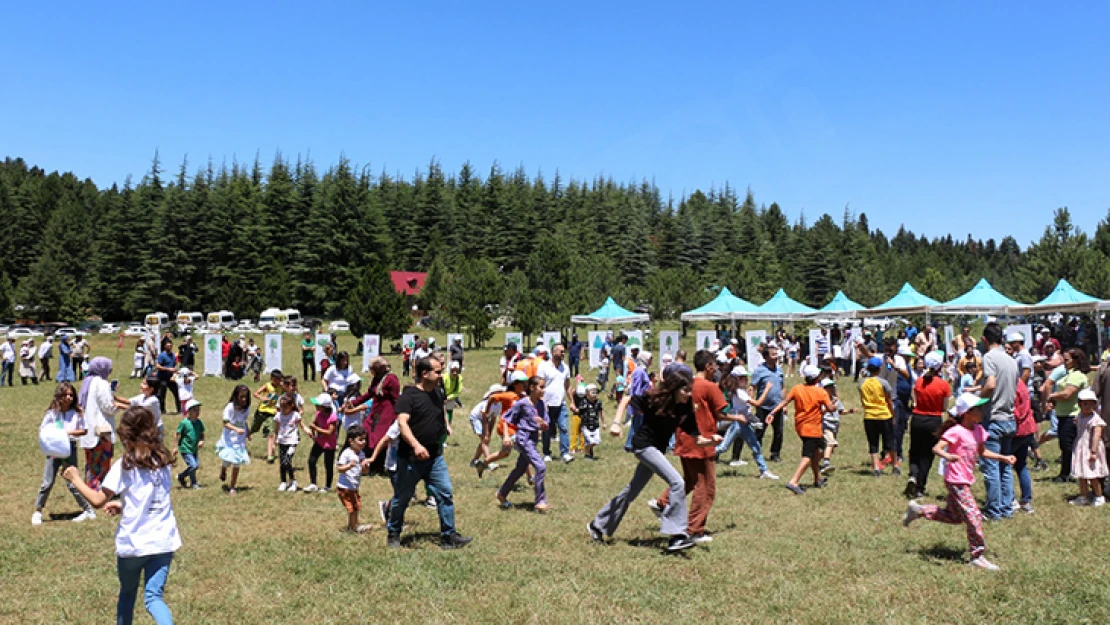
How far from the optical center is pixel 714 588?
18.7ft

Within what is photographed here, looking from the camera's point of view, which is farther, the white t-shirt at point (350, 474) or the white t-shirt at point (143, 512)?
the white t-shirt at point (350, 474)

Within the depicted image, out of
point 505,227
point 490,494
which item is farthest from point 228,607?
point 505,227

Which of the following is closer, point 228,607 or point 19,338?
point 228,607

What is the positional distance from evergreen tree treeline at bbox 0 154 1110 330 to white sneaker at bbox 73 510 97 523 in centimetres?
3577

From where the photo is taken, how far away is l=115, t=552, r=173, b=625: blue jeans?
4.21 metres

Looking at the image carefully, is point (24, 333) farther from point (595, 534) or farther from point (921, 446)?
point (921, 446)

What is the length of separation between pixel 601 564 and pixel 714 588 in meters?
0.98

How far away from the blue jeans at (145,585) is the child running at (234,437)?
5619 millimetres

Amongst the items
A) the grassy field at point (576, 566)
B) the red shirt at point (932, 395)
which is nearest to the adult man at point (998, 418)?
the grassy field at point (576, 566)

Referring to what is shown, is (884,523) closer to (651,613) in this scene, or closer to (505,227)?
(651,613)

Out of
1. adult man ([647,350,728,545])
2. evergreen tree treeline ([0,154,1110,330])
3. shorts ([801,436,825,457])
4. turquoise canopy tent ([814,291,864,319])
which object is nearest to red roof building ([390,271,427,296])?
evergreen tree treeline ([0,154,1110,330])

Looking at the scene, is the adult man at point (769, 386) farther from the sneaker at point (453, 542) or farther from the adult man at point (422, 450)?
the adult man at point (422, 450)

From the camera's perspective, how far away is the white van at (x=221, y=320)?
57291mm

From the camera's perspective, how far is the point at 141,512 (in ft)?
13.9
